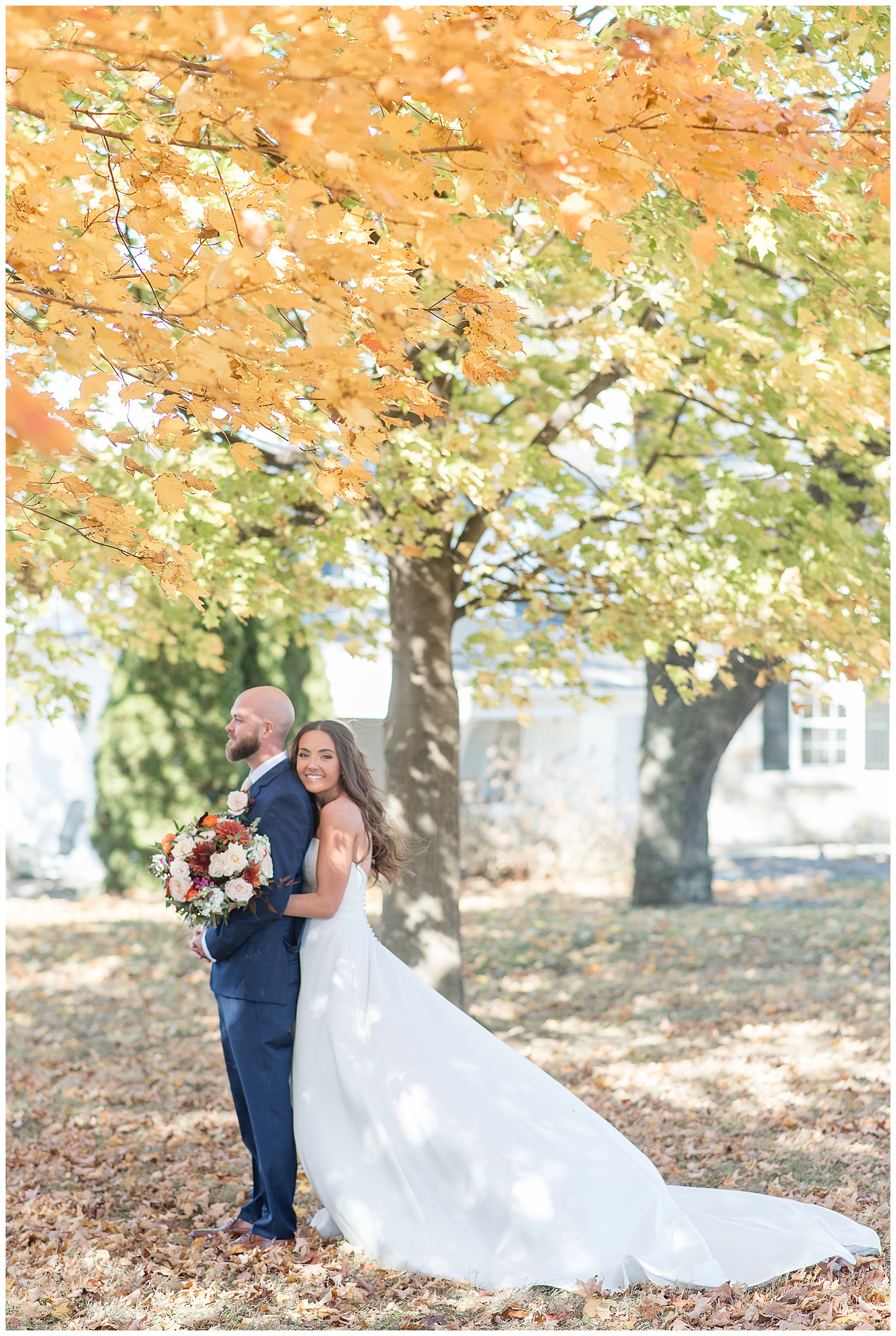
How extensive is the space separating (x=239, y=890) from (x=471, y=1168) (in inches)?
54.3

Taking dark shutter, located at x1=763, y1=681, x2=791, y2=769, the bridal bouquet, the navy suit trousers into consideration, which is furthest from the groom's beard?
dark shutter, located at x1=763, y1=681, x2=791, y2=769

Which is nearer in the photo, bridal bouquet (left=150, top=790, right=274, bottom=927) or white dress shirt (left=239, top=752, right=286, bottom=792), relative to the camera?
bridal bouquet (left=150, top=790, right=274, bottom=927)

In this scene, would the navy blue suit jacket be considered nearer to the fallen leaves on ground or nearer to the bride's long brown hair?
the bride's long brown hair

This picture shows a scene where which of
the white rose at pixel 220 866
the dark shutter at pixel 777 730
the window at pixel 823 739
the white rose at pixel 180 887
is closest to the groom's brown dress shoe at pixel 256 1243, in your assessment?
the white rose at pixel 180 887

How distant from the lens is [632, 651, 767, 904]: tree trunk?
13109 millimetres

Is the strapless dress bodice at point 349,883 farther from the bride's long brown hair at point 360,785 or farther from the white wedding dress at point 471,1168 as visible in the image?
the bride's long brown hair at point 360,785

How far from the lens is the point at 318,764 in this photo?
16.1ft

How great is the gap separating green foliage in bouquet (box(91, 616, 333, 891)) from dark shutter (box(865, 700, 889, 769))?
10.6 metres

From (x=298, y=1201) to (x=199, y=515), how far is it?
12.0 ft

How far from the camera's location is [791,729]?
20000 mm

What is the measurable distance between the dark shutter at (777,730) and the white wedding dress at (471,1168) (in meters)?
15.7

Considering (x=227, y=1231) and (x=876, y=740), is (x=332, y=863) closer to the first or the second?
(x=227, y=1231)

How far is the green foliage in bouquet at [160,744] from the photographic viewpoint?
49.5 feet

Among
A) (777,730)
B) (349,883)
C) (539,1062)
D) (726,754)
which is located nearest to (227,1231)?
(349,883)
